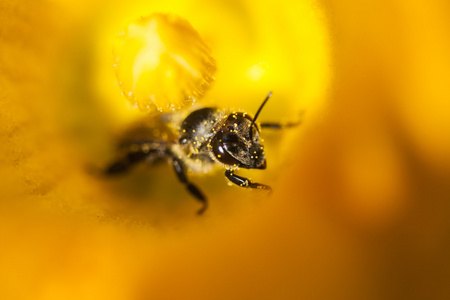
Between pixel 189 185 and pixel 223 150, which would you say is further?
pixel 189 185

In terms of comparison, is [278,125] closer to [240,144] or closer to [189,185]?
[240,144]

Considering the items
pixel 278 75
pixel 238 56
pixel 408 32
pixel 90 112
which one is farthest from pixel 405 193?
pixel 90 112

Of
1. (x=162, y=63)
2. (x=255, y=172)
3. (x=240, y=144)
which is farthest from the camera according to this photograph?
(x=255, y=172)

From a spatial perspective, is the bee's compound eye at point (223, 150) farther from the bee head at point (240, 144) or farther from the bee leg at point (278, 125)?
the bee leg at point (278, 125)

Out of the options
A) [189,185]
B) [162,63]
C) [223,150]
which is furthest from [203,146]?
[162,63]

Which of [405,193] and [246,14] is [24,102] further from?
[405,193]

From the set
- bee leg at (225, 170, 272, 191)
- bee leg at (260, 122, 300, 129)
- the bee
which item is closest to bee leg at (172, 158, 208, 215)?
the bee

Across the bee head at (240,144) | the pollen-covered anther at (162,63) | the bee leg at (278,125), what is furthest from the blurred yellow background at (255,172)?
the pollen-covered anther at (162,63)
